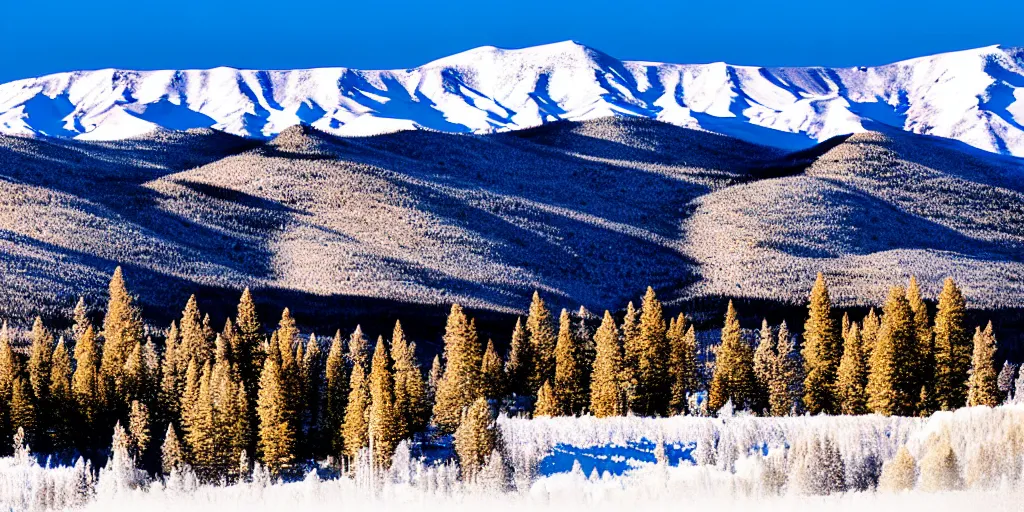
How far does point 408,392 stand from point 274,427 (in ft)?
22.9

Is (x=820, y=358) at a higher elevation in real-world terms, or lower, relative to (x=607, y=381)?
higher

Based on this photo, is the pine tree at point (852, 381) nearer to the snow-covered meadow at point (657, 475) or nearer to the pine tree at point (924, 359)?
the pine tree at point (924, 359)

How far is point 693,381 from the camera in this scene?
78.2 meters

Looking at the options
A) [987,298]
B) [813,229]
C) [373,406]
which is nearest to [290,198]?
[813,229]

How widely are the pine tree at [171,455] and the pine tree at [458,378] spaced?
12.6 m

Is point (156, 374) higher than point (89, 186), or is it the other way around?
point (89, 186)

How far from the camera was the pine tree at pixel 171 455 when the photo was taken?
6438 cm

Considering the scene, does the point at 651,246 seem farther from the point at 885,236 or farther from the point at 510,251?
the point at 885,236

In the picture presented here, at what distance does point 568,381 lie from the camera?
253 ft

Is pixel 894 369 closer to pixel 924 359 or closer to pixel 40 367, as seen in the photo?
pixel 924 359

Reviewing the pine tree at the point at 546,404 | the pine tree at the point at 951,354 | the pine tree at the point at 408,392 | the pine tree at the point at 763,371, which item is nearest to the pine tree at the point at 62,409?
the pine tree at the point at 408,392

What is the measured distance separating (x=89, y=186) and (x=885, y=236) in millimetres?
97436

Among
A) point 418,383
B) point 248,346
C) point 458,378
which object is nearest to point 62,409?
point 248,346

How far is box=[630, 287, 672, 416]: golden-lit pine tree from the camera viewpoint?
76.6m
